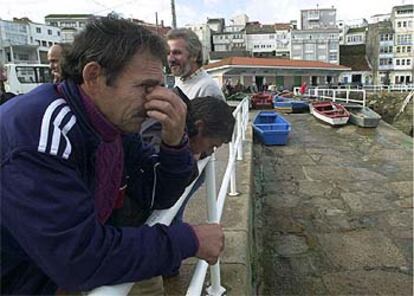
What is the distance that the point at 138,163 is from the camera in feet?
4.57

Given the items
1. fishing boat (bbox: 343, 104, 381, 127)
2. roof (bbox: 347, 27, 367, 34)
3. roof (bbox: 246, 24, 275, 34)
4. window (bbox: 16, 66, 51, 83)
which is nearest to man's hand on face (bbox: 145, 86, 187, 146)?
fishing boat (bbox: 343, 104, 381, 127)

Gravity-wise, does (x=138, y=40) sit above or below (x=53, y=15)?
below

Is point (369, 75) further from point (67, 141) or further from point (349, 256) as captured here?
point (67, 141)

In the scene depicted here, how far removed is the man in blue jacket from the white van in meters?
17.1

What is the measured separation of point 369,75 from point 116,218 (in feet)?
193

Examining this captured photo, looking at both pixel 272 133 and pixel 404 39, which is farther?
pixel 404 39

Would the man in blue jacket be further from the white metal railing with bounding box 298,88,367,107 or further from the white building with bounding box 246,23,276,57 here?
the white building with bounding box 246,23,276,57

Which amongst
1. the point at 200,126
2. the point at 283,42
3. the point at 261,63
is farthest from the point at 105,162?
the point at 283,42

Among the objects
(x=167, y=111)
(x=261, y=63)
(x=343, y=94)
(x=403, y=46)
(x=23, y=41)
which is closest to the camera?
(x=167, y=111)

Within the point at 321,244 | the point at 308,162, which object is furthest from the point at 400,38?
the point at 321,244

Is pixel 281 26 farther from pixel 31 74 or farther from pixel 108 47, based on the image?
pixel 108 47

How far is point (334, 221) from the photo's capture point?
5207 mm

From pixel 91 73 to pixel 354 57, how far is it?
6287 centimetres

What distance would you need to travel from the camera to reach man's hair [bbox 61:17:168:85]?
1016 millimetres
